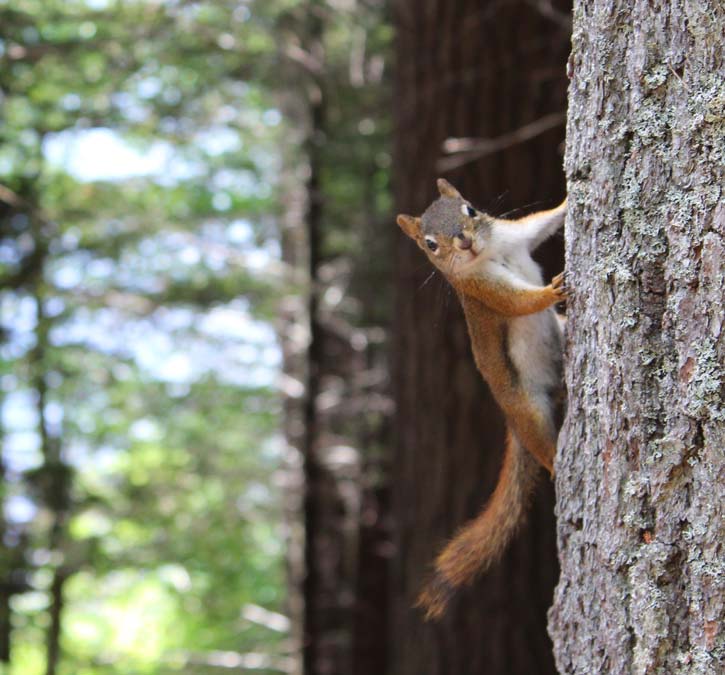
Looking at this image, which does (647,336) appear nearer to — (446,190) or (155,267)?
(446,190)

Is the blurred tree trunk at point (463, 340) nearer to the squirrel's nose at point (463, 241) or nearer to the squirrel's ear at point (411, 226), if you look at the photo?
the squirrel's ear at point (411, 226)

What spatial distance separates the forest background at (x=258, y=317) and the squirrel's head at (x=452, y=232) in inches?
61.8

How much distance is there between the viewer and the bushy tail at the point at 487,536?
201 cm

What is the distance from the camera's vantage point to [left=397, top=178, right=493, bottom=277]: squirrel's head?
2.25 m

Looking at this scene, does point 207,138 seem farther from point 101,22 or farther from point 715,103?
point 715,103

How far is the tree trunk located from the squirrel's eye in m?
0.59

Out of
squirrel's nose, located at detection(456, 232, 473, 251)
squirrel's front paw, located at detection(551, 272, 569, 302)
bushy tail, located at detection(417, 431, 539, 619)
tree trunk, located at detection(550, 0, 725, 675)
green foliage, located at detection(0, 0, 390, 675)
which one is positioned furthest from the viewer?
green foliage, located at detection(0, 0, 390, 675)

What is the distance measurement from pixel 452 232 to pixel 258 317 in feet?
19.2

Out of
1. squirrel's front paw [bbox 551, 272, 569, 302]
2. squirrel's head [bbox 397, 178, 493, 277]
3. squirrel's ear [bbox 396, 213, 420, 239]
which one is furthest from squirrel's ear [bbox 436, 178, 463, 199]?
squirrel's front paw [bbox 551, 272, 569, 302]

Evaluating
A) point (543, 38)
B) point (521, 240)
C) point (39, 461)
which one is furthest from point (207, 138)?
point (521, 240)

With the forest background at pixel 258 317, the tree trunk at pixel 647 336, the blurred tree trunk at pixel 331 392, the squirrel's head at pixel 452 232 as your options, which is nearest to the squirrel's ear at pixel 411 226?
the squirrel's head at pixel 452 232

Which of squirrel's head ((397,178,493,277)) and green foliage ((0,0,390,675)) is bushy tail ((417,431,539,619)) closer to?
squirrel's head ((397,178,493,277))

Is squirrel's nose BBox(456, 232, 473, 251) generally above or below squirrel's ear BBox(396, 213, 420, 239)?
below

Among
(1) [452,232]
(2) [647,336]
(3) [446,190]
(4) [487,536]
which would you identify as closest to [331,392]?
(3) [446,190]
